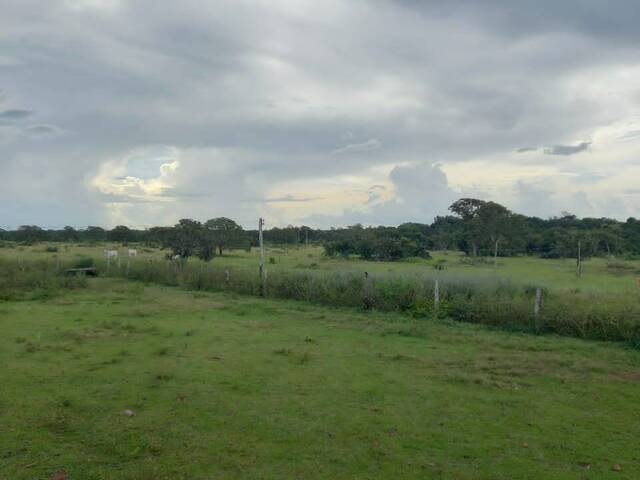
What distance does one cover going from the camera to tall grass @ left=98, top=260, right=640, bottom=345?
11445 millimetres

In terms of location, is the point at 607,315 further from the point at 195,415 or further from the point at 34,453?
the point at 34,453

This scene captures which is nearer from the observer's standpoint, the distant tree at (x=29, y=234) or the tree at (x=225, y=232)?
the tree at (x=225, y=232)

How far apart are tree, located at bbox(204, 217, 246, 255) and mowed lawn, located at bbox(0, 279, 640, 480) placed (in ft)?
Answer: 92.2

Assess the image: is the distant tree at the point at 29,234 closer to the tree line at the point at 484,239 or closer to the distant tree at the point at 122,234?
the distant tree at the point at 122,234

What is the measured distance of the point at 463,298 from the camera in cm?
1382

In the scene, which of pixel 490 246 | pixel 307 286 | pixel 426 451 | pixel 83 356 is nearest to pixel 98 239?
pixel 490 246

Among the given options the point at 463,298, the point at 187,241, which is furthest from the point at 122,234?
the point at 463,298

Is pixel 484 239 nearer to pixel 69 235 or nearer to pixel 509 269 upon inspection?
pixel 509 269

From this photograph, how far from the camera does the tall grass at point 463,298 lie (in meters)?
11.4

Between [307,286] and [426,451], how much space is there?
12.0 m

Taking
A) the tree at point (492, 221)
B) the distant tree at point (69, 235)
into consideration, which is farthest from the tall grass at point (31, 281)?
the distant tree at point (69, 235)

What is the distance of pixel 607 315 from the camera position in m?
11.3

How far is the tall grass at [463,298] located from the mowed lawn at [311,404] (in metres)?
0.77

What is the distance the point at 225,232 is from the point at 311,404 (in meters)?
36.0
